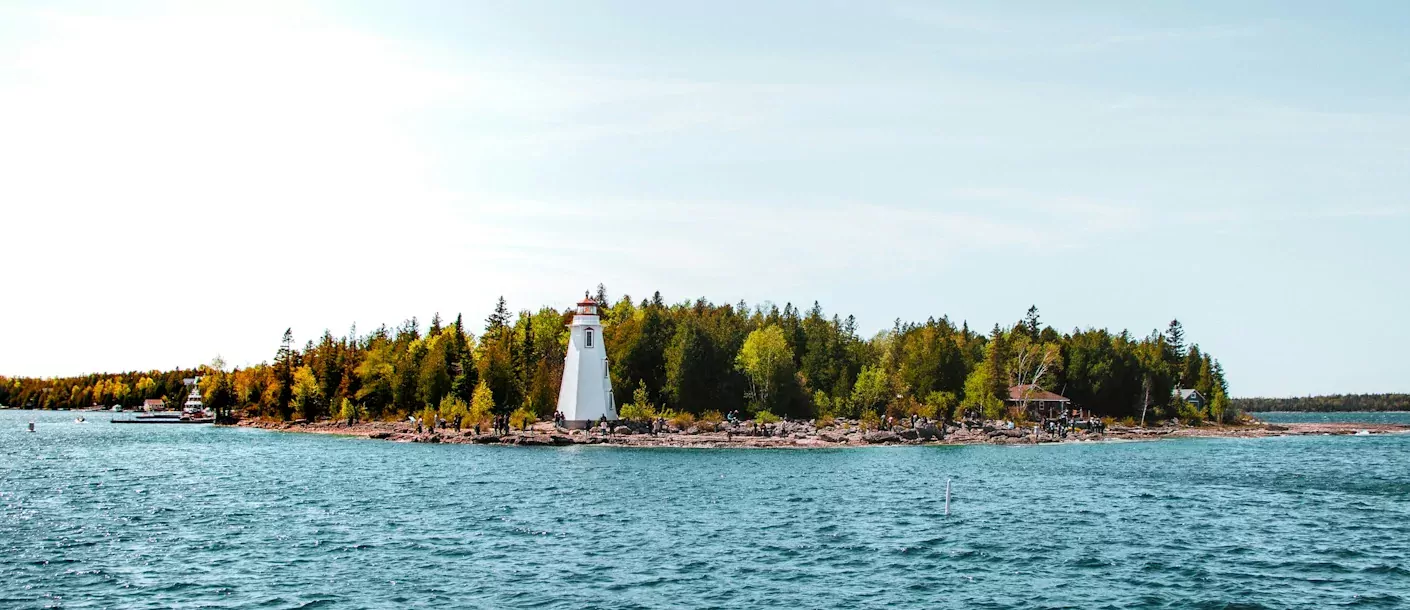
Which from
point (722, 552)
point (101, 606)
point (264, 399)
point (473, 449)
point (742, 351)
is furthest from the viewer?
point (264, 399)

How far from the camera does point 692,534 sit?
150 ft

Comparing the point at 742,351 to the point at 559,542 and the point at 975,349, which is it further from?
the point at 559,542

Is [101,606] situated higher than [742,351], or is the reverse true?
[742,351]

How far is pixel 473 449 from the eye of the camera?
97.7 metres

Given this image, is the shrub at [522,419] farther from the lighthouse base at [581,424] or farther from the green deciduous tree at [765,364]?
the green deciduous tree at [765,364]

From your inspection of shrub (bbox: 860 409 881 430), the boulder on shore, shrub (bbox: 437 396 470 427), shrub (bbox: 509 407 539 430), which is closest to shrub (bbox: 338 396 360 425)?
shrub (bbox: 437 396 470 427)

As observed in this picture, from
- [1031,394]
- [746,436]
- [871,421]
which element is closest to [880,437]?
[871,421]

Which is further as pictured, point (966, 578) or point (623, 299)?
point (623, 299)

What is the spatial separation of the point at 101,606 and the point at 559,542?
1724cm

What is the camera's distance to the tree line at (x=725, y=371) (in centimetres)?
12562

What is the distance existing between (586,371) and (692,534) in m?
63.1

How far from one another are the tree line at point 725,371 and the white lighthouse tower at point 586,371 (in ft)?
33.4

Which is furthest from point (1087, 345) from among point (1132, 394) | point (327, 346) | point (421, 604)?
point (421, 604)

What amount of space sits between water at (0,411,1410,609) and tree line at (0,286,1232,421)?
137 ft
